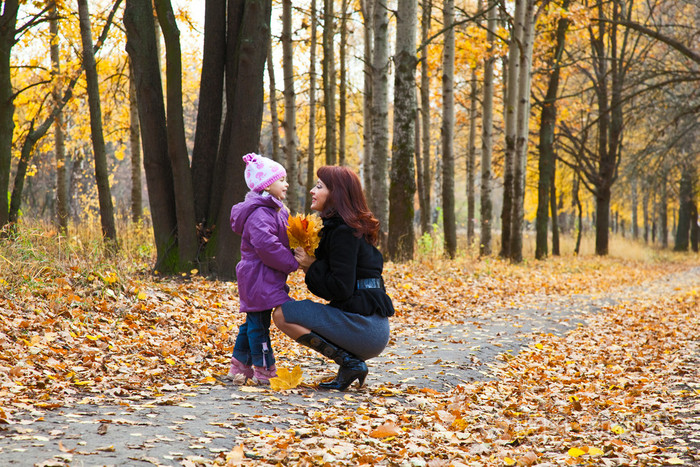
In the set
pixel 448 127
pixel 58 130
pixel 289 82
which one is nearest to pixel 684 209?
pixel 448 127

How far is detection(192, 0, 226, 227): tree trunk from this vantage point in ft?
28.7

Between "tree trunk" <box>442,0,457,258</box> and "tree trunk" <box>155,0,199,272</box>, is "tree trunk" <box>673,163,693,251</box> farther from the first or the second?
"tree trunk" <box>155,0,199,272</box>

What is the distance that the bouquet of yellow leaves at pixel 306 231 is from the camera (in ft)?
15.0

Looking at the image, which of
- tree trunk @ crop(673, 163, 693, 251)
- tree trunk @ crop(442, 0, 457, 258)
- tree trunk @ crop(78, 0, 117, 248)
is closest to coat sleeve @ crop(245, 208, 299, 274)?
tree trunk @ crop(78, 0, 117, 248)

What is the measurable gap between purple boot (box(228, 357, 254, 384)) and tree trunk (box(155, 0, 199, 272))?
378cm

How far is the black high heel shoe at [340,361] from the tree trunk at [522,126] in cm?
1181

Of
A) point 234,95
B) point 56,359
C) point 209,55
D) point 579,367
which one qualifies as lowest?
point 579,367

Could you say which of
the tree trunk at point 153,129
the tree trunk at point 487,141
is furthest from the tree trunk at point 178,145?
the tree trunk at point 487,141

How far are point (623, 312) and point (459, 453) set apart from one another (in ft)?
25.6

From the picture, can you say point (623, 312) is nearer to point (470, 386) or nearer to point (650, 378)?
point (650, 378)

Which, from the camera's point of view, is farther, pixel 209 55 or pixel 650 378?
pixel 209 55

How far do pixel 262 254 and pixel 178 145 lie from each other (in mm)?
4227

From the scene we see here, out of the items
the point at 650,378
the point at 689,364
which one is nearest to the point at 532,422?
the point at 650,378

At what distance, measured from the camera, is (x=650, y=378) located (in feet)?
19.8
